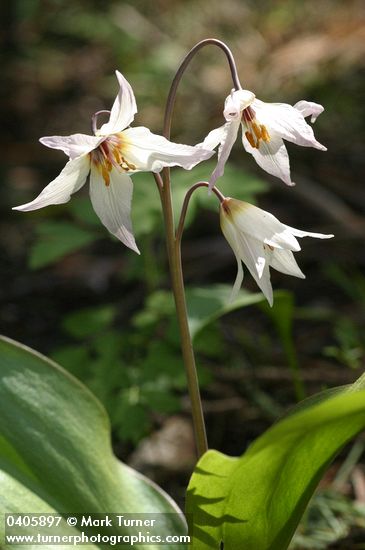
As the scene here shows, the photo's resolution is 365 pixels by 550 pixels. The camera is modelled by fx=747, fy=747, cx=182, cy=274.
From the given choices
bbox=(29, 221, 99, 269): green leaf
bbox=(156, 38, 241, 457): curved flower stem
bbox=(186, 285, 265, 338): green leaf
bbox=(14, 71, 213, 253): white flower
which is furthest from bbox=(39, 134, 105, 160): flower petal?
bbox=(29, 221, 99, 269): green leaf

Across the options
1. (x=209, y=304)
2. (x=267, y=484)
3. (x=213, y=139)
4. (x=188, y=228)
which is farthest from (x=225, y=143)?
(x=188, y=228)

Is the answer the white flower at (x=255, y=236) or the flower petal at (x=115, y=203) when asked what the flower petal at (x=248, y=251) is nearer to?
the white flower at (x=255, y=236)

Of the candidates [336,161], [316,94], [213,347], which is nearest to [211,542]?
[213,347]

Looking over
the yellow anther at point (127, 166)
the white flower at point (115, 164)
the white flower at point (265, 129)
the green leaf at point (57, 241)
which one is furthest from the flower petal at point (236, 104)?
Result: the green leaf at point (57, 241)

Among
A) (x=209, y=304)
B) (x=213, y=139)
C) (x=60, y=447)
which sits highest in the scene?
(x=213, y=139)

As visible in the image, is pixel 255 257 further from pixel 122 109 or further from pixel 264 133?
pixel 122 109

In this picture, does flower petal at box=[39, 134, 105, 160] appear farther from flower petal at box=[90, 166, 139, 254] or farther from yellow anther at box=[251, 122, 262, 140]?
Result: yellow anther at box=[251, 122, 262, 140]

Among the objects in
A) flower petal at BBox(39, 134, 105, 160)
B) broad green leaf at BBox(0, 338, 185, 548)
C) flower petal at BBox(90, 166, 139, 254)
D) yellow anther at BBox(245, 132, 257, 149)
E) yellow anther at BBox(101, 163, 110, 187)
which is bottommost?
broad green leaf at BBox(0, 338, 185, 548)
